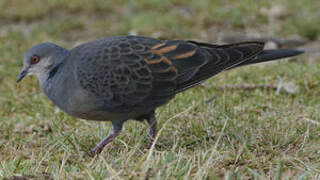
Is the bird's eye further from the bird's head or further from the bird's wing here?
the bird's wing

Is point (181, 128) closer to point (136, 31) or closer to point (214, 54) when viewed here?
point (214, 54)

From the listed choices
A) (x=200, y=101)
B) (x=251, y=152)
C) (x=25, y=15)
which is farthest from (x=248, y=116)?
(x=25, y=15)

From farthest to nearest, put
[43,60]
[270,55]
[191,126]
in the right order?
[191,126] → [270,55] → [43,60]

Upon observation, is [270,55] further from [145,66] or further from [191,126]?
[145,66]

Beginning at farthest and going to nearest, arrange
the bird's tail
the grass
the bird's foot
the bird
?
1. the bird's tail
2. the bird's foot
3. the bird
4. the grass

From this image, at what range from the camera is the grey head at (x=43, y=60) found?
13.4 feet

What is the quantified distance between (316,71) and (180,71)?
218 cm

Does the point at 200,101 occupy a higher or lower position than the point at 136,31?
higher

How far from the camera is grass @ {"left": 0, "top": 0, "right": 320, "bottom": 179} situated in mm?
3369

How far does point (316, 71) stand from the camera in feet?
18.7

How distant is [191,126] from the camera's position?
4.43 metres

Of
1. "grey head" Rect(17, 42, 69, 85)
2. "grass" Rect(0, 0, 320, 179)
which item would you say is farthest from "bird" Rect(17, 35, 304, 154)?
"grass" Rect(0, 0, 320, 179)

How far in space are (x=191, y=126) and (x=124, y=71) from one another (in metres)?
0.85

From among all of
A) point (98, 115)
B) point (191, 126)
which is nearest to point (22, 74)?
point (98, 115)
